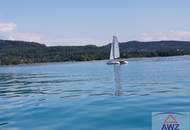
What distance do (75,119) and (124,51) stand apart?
176426mm

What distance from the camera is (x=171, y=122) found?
1050 centimetres

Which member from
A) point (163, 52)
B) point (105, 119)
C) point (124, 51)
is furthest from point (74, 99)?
point (124, 51)

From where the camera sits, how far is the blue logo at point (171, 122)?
10071 mm

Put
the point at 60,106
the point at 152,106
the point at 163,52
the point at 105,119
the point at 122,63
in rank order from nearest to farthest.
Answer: the point at 105,119, the point at 152,106, the point at 60,106, the point at 122,63, the point at 163,52

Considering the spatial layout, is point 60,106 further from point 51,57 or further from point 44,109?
point 51,57

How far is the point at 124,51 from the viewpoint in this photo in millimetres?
192000

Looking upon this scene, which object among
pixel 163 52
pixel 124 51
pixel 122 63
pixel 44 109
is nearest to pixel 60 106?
pixel 44 109

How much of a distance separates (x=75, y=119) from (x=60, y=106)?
13.5ft

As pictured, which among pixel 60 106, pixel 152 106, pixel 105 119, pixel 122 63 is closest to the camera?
pixel 105 119

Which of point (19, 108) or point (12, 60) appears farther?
point (12, 60)

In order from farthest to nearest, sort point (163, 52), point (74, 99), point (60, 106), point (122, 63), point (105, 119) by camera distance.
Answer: point (163, 52), point (122, 63), point (74, 99), point (60, 106), point (105, 119)

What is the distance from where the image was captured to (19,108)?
20484mm

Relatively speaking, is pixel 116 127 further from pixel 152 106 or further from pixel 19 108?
pixel 19 108

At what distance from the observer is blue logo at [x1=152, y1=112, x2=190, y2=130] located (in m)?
10.1
